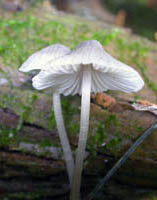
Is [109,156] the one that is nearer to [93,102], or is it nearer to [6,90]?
[93,102]

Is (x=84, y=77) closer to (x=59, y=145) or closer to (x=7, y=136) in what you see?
(x=59, y=145)

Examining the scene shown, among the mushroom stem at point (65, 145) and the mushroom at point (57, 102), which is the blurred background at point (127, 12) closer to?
the mushroom at point (57, 102)

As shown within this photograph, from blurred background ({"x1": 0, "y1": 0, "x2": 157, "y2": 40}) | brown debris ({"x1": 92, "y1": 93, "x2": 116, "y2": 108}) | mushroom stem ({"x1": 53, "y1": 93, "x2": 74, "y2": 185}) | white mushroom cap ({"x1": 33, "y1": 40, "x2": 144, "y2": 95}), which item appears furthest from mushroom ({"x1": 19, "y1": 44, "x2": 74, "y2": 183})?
blurred background ({"x1": 0, "y1": 0, "x2": 157, "y2": 40})

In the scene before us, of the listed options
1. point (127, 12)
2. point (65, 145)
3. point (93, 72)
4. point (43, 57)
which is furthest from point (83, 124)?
point (127, 12)

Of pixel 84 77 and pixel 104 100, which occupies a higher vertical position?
pixel 84 77

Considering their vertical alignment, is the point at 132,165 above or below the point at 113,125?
below

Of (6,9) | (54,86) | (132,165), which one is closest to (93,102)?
(54,86)

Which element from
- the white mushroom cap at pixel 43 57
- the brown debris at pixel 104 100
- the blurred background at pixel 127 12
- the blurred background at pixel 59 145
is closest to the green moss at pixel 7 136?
the blurred background at pixel 59 145
